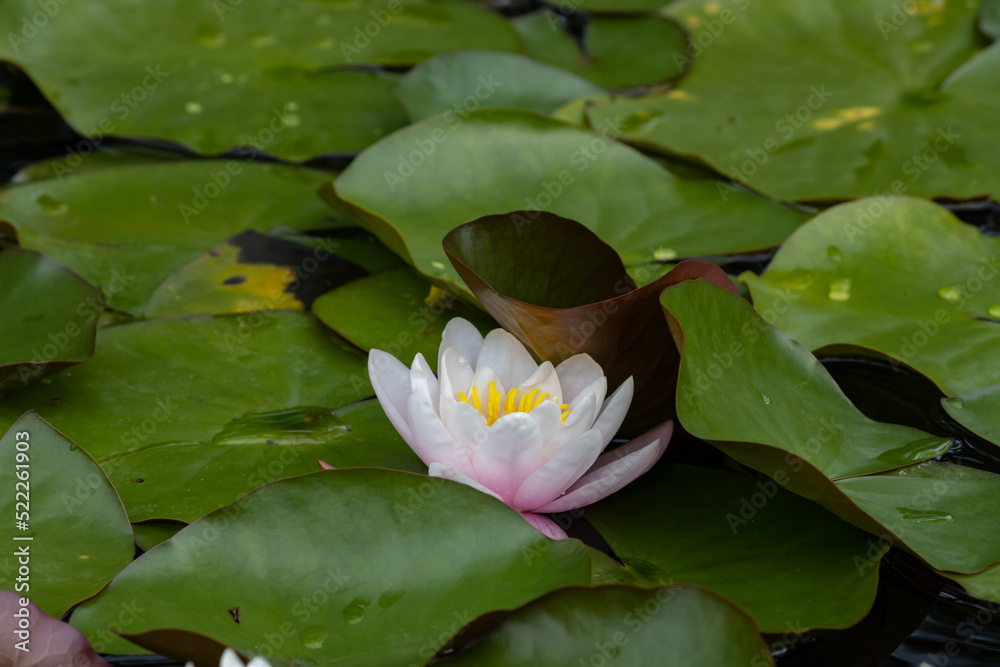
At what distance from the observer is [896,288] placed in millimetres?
1665

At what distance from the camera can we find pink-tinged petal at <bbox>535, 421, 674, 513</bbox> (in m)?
1.14

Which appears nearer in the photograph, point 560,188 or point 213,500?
point 213,500

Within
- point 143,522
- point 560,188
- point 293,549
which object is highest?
point 560,188

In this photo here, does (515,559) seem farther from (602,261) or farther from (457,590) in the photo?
(602,261)

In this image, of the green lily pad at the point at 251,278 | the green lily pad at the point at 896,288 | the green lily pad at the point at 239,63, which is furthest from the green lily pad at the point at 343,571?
the green lily pad at the point at 239,63

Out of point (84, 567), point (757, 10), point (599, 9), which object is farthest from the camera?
A: point (599, 9)

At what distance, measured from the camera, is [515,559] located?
3.33ft

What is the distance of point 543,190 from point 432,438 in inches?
35.3

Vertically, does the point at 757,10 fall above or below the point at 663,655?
above

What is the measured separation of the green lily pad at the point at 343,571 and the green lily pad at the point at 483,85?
1.36 meters

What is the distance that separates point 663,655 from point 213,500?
727mm

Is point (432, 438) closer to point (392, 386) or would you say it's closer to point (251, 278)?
point (392, 386)

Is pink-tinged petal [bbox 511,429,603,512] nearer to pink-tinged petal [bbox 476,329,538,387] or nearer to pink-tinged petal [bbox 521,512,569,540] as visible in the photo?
pink-tinged petal [bbox 521,512,569,540]

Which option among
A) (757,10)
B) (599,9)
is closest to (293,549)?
(757,10)
